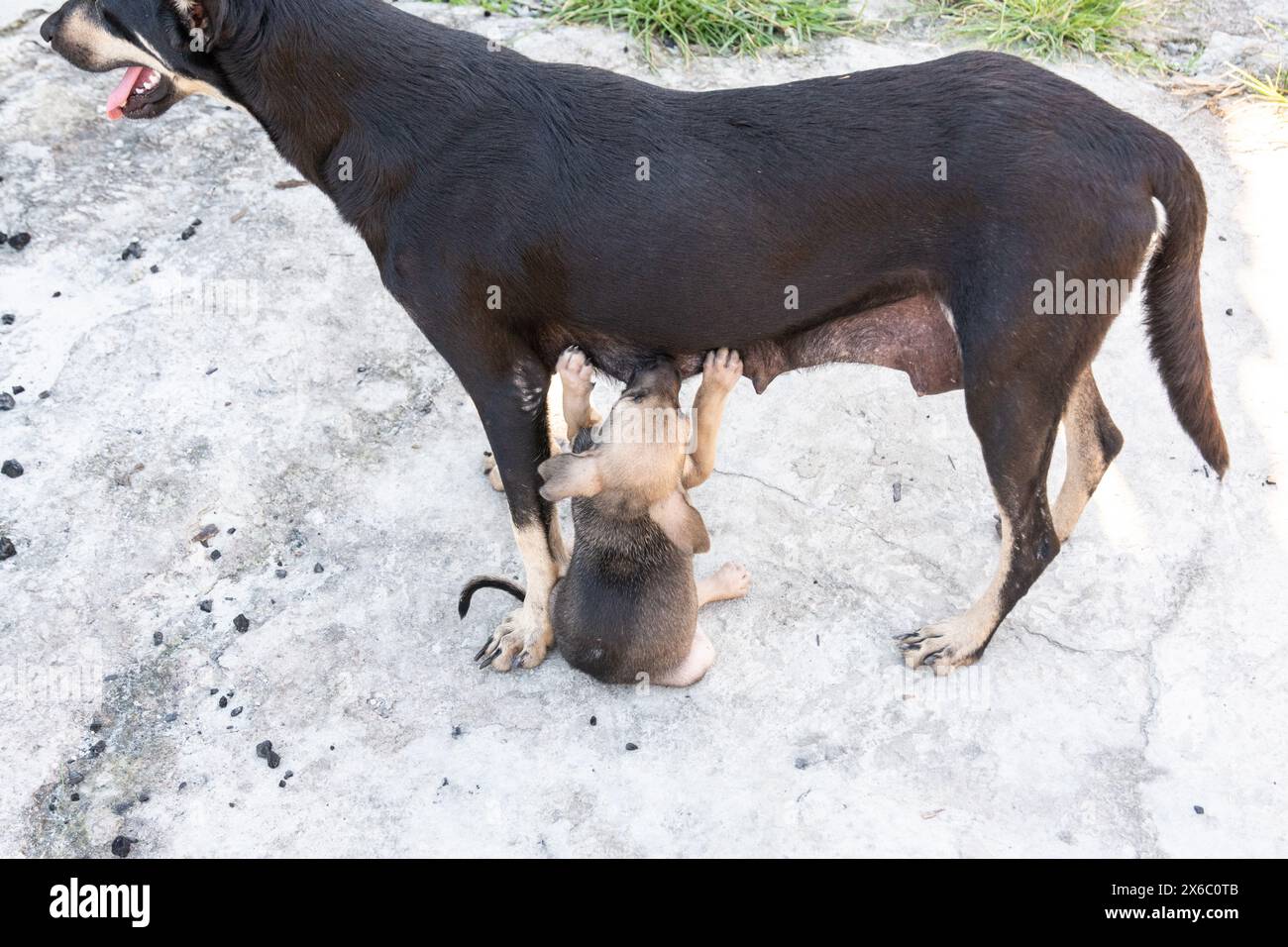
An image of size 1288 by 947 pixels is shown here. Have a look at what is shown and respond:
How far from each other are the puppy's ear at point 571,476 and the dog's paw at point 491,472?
1.05m

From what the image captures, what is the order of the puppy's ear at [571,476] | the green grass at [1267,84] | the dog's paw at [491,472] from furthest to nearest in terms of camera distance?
the green grass at [1267,84], the dog's paw at [491,472], the puppy's ear at [571,476]

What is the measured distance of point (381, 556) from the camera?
4492mm

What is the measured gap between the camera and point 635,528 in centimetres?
372

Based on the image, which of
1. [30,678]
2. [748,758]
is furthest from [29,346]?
[748,758]

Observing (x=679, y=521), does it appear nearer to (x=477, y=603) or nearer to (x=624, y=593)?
(x=624, y=593)

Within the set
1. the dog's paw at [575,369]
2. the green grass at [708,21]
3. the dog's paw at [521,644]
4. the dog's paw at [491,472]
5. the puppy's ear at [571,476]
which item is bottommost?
the dog's paw at [521,644]

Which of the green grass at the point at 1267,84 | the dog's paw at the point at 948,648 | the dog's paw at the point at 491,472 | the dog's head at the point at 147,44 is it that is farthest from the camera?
the green grass at the point at 1267,84

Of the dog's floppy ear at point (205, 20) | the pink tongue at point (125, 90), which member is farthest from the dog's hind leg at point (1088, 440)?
the pink tongue at point (125, 90)

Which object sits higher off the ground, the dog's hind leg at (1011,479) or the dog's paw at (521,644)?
the dog's hind leg at (1011,479)

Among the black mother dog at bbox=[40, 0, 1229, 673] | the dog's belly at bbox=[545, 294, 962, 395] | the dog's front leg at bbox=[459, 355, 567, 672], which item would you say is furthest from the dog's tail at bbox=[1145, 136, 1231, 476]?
the dog's front leg at bbox=[459, 355, 567, 672]

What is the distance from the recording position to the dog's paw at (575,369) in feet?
12.2

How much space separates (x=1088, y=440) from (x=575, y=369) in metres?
1.81

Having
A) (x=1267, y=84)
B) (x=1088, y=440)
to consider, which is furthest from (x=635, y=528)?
(x=1267, y=84)

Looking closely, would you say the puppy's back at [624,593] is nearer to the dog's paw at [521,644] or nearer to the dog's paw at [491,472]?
the dog's paw at [521,644]
